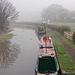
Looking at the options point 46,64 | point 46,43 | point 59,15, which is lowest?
point 46,64

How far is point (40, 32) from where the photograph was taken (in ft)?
148

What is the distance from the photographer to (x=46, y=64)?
1424 centimetres

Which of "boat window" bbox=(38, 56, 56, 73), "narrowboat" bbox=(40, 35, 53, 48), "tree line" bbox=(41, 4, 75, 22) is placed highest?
"tree line" bbox=(41, 4, 75, 22)

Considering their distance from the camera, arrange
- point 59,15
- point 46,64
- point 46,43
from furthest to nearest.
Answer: point 59,15 < point 46,43 < point 46,64

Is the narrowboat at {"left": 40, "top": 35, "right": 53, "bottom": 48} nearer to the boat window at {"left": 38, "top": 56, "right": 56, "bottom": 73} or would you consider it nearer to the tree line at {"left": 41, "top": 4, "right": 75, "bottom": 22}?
the boat window at {"left": 38, "top": 56, "right": 56, "bottom": 73}

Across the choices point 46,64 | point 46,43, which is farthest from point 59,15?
point 46,64

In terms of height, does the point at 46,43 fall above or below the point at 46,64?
above

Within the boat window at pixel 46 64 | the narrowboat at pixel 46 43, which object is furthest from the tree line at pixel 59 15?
the boat window at pixel 46 64

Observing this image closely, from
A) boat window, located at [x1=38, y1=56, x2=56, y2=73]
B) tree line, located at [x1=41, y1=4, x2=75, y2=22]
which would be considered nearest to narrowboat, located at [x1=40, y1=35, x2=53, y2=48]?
boat window, located at [x1=38, y1=56, x2=56, y2=73]

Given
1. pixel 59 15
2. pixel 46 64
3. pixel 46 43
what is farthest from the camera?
pixel 59 15

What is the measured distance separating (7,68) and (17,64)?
62.7 inches

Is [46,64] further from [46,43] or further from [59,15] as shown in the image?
[59,15]

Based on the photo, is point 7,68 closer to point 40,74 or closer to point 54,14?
point 40,74

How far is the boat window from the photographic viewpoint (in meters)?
14.1
